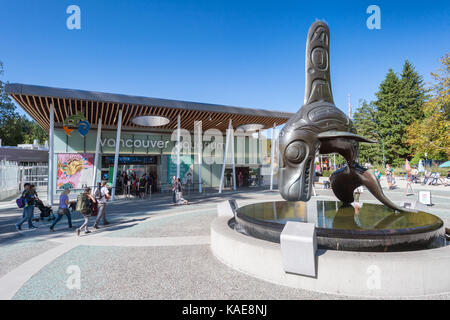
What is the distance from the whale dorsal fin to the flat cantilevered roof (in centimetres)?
1190

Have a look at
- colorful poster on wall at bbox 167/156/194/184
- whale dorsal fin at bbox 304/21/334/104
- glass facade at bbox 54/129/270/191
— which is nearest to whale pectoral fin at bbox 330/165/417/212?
whale dorsal fin at bbox 304/21/334/104

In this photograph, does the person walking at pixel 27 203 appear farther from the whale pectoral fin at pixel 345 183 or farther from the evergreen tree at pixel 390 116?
the evergreen tree at pixel 390 116

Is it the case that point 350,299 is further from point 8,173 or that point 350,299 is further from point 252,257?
point 8,173

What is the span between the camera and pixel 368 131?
165ft

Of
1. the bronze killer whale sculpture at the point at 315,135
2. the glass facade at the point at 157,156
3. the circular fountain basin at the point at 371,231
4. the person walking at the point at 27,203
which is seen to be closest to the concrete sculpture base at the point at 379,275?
the circular fountain basin at the point at 371,231

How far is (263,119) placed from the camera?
2145 centimetres

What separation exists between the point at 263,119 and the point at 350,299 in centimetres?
1891

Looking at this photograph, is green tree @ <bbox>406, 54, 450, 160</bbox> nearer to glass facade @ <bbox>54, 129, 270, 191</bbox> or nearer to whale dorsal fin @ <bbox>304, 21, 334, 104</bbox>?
glass facade @ <bbox>54, 129, 270, 191</bbox>

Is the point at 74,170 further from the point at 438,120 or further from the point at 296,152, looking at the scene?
the point at 438,120

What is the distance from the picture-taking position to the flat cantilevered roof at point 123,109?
44.9 feet

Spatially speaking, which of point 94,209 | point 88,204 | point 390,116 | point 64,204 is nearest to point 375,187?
Answer: point 88,204

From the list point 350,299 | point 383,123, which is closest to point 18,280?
point 350,299

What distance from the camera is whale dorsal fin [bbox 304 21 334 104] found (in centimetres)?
664

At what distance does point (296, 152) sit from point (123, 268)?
15.5 feet
